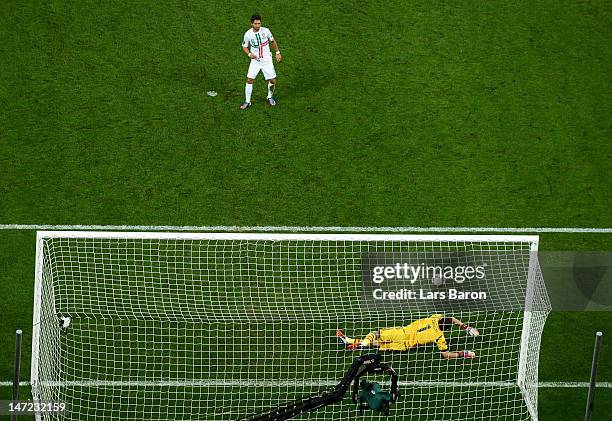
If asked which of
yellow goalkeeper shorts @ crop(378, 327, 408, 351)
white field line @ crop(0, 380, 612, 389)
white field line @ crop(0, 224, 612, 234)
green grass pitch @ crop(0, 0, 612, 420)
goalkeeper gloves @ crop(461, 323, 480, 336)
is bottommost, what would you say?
white field line @ crop(0, 380, 612, 389)

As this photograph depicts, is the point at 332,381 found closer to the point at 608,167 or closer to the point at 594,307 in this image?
the point at 594,307

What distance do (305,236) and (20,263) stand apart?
182 inches

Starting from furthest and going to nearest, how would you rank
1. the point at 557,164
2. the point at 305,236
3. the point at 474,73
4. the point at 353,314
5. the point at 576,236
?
the point at 474,73
the point at 557,164
the point at 576,236
the point at 353,314
the point at 305,236

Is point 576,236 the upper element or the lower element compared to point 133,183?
lower

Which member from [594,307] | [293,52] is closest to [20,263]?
[293,52]

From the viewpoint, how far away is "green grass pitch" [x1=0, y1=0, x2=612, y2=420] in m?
18.8

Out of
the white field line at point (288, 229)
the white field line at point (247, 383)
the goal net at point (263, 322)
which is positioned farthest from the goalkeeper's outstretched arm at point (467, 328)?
the white field line at point (288, 229)

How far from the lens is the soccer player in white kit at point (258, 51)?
19797 millimetres

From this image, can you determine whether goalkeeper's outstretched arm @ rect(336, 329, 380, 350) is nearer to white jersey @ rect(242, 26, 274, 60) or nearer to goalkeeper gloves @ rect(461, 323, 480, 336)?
goalkeeper gloves @ rect(461, 323, 480, 336)

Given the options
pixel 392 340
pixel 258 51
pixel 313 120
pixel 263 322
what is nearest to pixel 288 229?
pixel 263 322

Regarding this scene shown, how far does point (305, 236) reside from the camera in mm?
15016

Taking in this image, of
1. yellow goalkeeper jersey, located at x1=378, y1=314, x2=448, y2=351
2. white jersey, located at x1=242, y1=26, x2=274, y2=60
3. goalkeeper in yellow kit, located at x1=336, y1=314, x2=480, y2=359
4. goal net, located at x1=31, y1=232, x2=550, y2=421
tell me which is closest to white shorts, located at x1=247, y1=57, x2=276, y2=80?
white jersey, located at x1=242, y1=26, x2=274, y2=60

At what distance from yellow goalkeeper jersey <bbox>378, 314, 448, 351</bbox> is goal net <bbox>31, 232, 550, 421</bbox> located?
157 mm

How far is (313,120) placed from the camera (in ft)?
66.6
